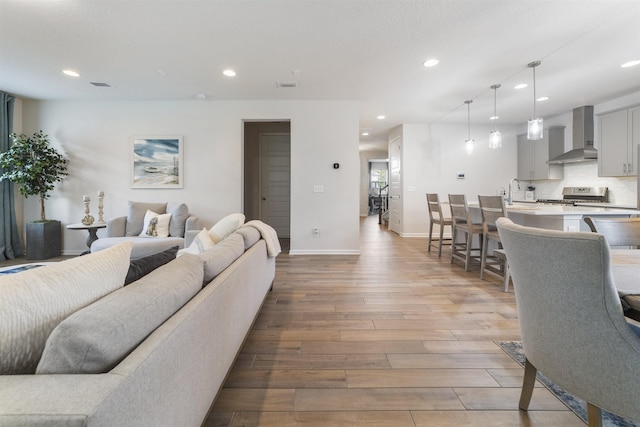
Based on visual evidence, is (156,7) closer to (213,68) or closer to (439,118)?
(213,68)

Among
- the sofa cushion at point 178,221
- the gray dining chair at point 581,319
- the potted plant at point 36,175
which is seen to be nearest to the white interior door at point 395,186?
the sofa cushion at point 178,221

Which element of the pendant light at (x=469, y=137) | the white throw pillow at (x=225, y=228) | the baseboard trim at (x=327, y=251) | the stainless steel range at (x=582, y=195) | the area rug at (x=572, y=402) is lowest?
the area rug at (x=572, y=402)

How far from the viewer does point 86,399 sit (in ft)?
1.69

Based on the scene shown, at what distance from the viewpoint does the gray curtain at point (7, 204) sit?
4009 mm

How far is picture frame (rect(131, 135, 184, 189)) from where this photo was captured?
4426mm

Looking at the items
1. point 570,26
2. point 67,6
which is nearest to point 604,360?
point 570,26

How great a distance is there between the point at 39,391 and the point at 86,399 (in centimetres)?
11

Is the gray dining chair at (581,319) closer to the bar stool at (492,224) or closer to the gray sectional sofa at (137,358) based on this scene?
the gray sectional sofa at (137,358)

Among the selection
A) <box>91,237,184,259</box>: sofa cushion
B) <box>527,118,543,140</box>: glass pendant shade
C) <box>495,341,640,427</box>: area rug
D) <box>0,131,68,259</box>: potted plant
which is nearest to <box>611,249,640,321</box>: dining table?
<box>495,341,640,427</box>: area rug

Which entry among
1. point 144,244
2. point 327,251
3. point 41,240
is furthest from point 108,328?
point 41,240

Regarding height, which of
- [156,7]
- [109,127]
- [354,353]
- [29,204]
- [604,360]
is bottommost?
[354,353]

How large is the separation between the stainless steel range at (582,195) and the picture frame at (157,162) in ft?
23.1

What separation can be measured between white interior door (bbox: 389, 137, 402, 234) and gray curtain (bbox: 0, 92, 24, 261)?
23.0 ft

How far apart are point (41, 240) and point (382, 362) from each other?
204 inches
